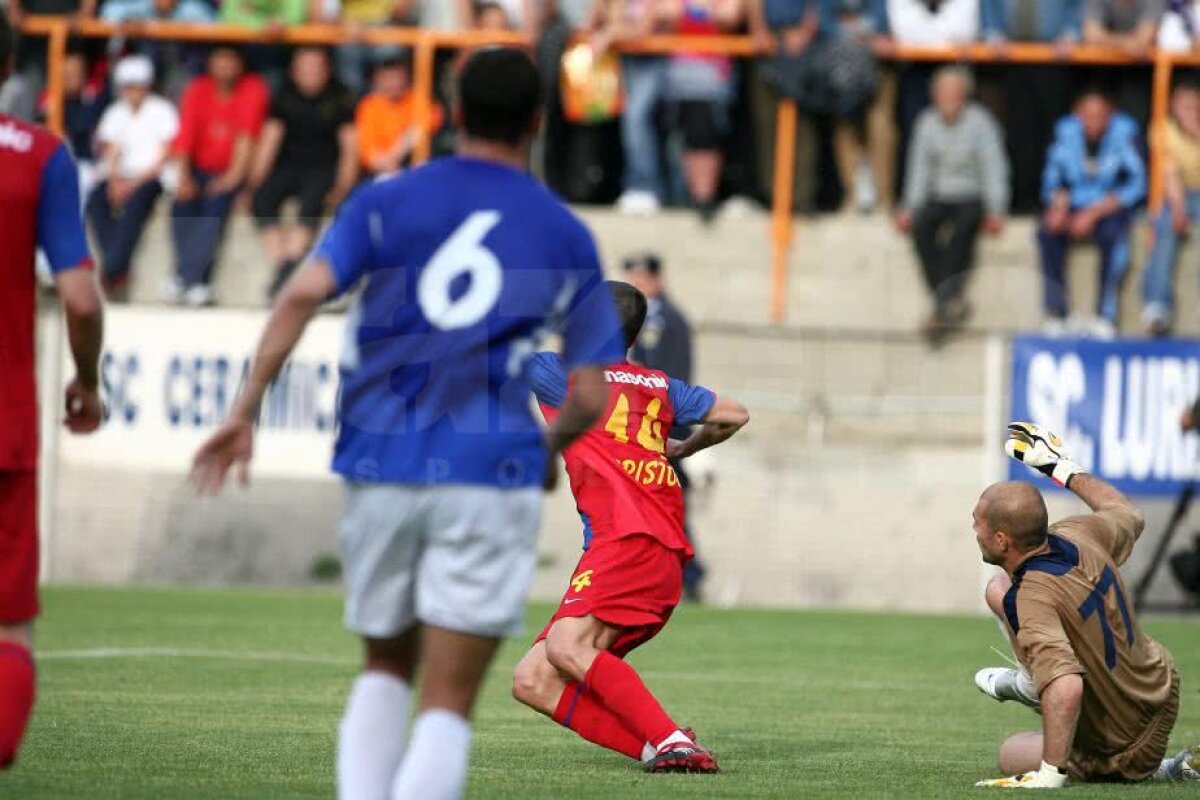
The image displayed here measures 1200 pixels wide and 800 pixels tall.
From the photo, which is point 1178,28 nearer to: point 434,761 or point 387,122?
point 387,122

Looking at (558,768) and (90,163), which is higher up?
(90,163)

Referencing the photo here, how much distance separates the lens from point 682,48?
61.5ft

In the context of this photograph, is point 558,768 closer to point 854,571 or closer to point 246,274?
point 854,571

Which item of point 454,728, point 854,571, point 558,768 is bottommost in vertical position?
point 854,571

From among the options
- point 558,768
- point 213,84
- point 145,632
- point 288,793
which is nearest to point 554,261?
point 288,793

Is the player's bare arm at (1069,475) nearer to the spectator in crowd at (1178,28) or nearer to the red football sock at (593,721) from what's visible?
the red football sock at (593,721)

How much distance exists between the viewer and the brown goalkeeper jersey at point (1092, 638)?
290 inches

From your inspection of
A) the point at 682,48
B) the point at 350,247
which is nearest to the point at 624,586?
the point at 350,247

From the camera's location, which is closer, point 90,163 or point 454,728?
point 454,728

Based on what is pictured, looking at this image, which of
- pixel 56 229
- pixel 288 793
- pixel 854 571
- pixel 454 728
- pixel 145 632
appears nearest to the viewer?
pixel 454 728

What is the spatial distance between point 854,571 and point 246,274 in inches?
232

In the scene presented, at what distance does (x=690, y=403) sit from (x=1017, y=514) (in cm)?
133

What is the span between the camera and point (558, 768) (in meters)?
7.87

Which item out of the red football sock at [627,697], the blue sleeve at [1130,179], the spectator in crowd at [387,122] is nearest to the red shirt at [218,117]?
the spectator in crowd at [387,122]
